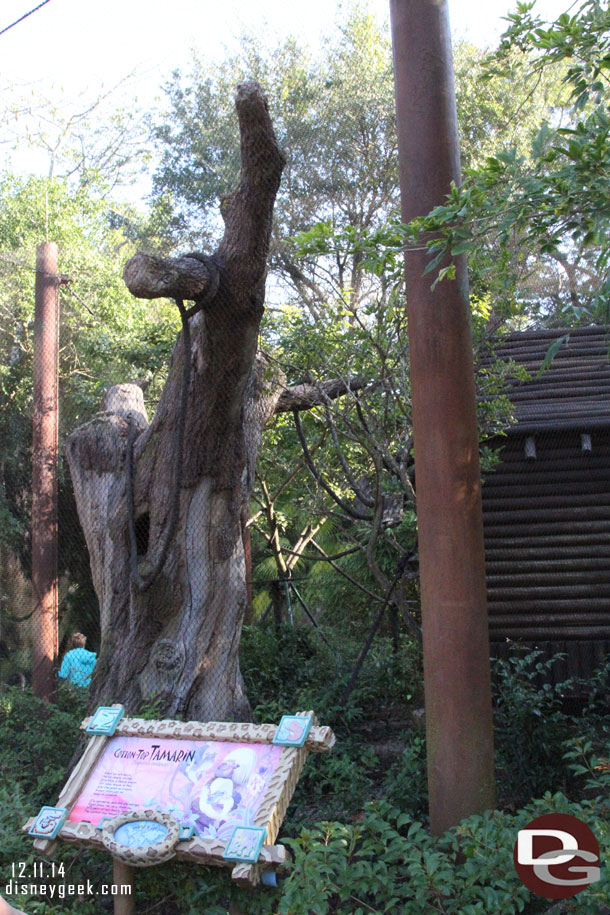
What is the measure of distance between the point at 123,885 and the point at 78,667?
12.0ft

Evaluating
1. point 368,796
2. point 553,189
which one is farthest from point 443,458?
point 368,796

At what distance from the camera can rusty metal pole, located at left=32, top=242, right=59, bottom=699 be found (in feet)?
18.0

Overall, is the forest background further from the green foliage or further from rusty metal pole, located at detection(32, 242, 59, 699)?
rusty metal pole, located at detection(32, 242, 59, 699)

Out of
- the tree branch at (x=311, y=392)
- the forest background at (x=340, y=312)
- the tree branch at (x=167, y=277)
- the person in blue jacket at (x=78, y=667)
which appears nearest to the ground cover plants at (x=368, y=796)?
the forest background at (x=340, y=312)

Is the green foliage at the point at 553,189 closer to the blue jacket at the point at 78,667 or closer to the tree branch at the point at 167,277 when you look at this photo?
the tree branch at the point at 167,277

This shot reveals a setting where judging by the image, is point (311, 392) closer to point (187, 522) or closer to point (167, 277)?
point (187, 522)

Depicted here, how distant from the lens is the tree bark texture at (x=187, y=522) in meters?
4.24

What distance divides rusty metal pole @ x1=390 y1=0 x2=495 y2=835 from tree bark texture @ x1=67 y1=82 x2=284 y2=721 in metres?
0.98

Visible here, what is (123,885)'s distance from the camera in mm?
2936

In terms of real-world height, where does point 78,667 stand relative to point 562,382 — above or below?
below

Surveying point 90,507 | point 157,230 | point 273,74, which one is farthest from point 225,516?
point 273,74

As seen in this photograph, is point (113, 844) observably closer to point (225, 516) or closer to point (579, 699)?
point (225, 516)

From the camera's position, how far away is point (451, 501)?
127 inches

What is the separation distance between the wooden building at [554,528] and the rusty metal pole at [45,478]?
2893mm
